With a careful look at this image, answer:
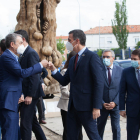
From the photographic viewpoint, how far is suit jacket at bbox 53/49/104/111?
3.56m

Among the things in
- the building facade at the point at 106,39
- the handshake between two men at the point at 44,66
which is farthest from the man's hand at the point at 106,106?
the building facade at the point at 106,39

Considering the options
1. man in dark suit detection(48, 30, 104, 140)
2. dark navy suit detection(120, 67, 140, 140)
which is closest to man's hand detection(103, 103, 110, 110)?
dark navy suit detection(120, 67, 140, 140)

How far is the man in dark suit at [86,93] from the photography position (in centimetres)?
356

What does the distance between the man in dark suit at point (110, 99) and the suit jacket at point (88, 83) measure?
3.99ft

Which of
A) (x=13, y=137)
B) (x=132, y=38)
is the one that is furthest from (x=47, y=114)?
(x=132, y=38)

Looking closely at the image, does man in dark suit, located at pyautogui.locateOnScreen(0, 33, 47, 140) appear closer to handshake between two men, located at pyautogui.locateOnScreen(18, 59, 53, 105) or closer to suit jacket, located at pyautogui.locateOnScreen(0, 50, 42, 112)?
suit jacket, located at pyautogui.locateOnScreen(0, 50, 42, 112)

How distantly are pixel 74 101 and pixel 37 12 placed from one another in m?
Answer: 8.13

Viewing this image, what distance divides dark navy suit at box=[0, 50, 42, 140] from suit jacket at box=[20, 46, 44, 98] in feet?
1.18

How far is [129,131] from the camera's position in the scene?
3.99 m

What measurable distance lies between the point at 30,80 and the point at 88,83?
114 centimetres

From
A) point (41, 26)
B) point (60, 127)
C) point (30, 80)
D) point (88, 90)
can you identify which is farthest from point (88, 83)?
point (41, 26)

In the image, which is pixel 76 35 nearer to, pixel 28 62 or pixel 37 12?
pixel 28 62

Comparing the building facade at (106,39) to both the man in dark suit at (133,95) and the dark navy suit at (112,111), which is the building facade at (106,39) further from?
the man in dark suit at (133,95)

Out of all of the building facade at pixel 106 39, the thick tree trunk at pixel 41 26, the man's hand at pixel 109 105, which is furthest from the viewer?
the building facade at pixel 106 39
